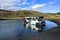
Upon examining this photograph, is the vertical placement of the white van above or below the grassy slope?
below

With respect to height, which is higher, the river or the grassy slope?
the grassy slope

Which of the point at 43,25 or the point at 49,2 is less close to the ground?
the point at 49,2

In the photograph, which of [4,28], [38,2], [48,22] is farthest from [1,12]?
[48,22]

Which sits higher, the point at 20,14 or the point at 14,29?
the point at 20,14

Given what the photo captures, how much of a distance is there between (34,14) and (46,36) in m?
0.51

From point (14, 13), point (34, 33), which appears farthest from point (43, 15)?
point (14, 13)

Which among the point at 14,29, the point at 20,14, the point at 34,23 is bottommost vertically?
the point at 14,29

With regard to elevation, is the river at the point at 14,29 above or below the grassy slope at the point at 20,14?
below

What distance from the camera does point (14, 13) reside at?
3148 mm

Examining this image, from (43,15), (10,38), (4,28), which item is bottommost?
(10,38)

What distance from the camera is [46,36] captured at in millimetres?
2996

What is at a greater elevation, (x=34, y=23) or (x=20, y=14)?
(x=20, y=14)

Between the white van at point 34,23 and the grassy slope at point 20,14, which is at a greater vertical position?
the grassy slope at point 20,14

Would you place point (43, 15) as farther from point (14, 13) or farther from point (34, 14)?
point (14, 13)
